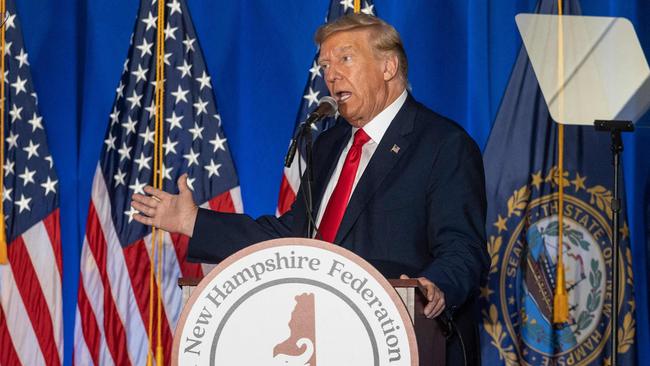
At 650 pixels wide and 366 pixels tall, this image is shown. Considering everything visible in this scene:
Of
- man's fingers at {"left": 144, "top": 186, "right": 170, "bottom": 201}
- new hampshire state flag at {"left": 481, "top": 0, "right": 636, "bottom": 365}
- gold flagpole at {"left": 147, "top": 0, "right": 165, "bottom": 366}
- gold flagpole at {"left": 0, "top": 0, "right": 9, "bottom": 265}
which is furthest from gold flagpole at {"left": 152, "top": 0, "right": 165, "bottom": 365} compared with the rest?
man's fingers at {"left": 144, "top": 186, "right": 170, "bottom": 201}

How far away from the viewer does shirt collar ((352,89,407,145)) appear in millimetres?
3067

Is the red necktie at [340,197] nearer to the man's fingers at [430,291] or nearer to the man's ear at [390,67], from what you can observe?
the man's ear at [390,67]

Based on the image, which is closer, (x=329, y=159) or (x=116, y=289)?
(x=329, y=159)

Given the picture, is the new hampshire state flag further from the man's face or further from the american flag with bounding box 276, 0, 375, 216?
the man's face

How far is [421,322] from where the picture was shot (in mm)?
2268

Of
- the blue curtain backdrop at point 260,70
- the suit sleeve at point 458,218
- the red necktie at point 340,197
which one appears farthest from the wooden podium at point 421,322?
the blue curtain backdrop at point 260,70

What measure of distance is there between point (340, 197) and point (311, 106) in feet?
5.86

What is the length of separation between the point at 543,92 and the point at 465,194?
6.83 feet

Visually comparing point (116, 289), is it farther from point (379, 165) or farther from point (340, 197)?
point (379, 165)

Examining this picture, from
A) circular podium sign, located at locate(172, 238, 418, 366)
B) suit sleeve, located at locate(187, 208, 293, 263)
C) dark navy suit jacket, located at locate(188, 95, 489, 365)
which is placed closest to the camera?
circular podium sign, located at locate(172, 238, 418, 366)

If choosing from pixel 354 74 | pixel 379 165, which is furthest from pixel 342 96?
pixel 379 165

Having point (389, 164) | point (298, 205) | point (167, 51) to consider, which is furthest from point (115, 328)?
point (389, 164)

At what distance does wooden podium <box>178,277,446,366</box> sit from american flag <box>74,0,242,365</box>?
93.0 inches

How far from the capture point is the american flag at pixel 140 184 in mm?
4617
